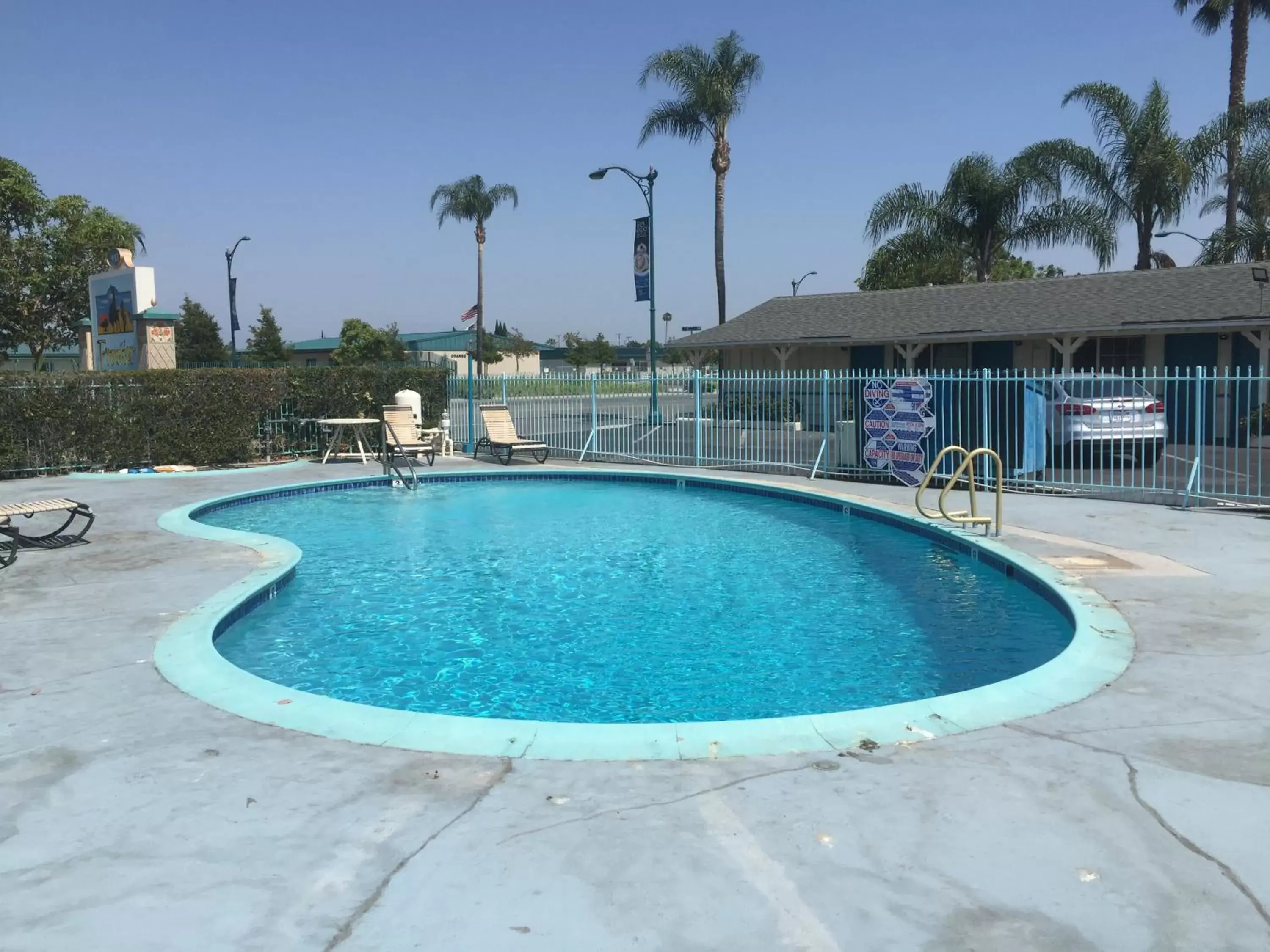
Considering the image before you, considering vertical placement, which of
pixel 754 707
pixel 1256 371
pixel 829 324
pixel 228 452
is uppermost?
pixel 829 324

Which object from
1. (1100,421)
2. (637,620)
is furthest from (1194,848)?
(1100,421)

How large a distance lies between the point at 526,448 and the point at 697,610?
11.5m

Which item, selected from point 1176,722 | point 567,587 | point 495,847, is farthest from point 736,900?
point 567,587

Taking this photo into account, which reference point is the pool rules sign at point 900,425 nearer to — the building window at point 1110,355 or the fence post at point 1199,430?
the fence post at point 1199,430

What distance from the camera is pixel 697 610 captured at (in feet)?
28.1

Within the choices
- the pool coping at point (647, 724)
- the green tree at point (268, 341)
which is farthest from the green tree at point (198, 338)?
the pool coping at point (647, 724)

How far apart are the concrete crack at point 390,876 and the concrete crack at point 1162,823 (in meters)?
2.57

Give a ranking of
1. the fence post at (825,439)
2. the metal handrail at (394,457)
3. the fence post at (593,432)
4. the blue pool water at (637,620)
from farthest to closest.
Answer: the fence post at (593,432) < the metal handrail at (394,457) < the fence post at (825,439) < the blue pool water at (637,620)

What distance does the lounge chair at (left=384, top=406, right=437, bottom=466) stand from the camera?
16.8 m

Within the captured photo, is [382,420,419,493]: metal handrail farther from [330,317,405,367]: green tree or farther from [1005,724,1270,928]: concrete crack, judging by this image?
[330,317,405,367]: green tree

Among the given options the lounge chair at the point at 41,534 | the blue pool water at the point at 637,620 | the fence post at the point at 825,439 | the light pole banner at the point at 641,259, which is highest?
the light pole banner at the point at 641,259

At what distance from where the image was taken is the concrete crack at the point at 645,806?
3705mm

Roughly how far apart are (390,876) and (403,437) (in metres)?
16.8

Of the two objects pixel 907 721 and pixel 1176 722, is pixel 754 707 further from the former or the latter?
pixel 1176 722
